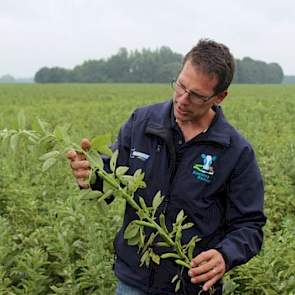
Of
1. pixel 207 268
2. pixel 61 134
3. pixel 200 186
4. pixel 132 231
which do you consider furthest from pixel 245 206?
pixel 61 134

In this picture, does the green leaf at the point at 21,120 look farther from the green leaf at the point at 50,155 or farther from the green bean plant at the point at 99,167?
the green leaf at the point at 50,155

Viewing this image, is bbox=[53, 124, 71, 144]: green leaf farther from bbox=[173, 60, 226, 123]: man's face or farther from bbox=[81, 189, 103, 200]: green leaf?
bbox=[173, 60, 226, 123]: man's face

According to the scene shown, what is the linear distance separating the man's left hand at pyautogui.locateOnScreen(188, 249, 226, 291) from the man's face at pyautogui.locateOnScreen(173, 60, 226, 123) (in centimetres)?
51

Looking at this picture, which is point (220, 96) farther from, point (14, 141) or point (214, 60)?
point (14, 141)

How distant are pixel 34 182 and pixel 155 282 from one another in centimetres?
385

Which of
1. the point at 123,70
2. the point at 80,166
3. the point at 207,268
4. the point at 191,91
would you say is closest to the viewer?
the point at 80,166

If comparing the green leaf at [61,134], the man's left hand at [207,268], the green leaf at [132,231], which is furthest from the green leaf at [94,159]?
the man's left hand at [207,268]

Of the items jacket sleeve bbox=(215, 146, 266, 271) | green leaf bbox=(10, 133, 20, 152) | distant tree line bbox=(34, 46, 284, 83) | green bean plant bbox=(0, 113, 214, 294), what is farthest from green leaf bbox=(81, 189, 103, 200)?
distant tree line bbox=(34, 46, 284, 83)

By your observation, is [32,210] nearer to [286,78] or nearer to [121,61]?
[121,61]

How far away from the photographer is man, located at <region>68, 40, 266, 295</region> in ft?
7.21

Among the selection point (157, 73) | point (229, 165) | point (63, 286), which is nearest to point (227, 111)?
point (63, 286)

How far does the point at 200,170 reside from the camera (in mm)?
2240

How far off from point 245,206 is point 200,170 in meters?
0.21

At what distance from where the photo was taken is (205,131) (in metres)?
2.28
